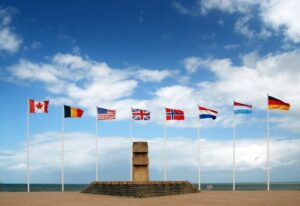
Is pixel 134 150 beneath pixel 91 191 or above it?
above

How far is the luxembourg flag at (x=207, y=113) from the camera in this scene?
42469 mm

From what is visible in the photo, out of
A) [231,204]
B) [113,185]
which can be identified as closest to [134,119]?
[113,185]

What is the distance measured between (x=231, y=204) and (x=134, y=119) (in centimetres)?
1908

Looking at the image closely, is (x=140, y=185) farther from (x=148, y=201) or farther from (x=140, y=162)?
(x=148, y=201)

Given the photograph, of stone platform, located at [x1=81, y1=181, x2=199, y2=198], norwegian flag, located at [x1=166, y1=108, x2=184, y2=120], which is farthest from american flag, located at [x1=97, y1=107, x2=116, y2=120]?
stone platform, located at [x1=81, y1=181, x2=199, y2=198]

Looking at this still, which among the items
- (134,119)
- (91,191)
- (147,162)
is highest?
(134,119)

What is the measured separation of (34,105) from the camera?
3988 centimetres

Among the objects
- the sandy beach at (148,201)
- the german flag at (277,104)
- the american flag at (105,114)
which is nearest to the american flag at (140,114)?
the american flag at (105,114)

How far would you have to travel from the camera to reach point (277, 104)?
139 feet

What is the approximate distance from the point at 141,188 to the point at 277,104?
1868 cm

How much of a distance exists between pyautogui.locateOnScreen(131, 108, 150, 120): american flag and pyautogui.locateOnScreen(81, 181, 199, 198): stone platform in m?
8.27

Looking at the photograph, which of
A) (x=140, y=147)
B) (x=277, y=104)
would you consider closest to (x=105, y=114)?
(x=140, y=147)

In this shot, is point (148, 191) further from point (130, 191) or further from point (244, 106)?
point (244, 106)

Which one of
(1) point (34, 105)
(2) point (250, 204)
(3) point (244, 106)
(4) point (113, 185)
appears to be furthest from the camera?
(3) point (244, 106)
